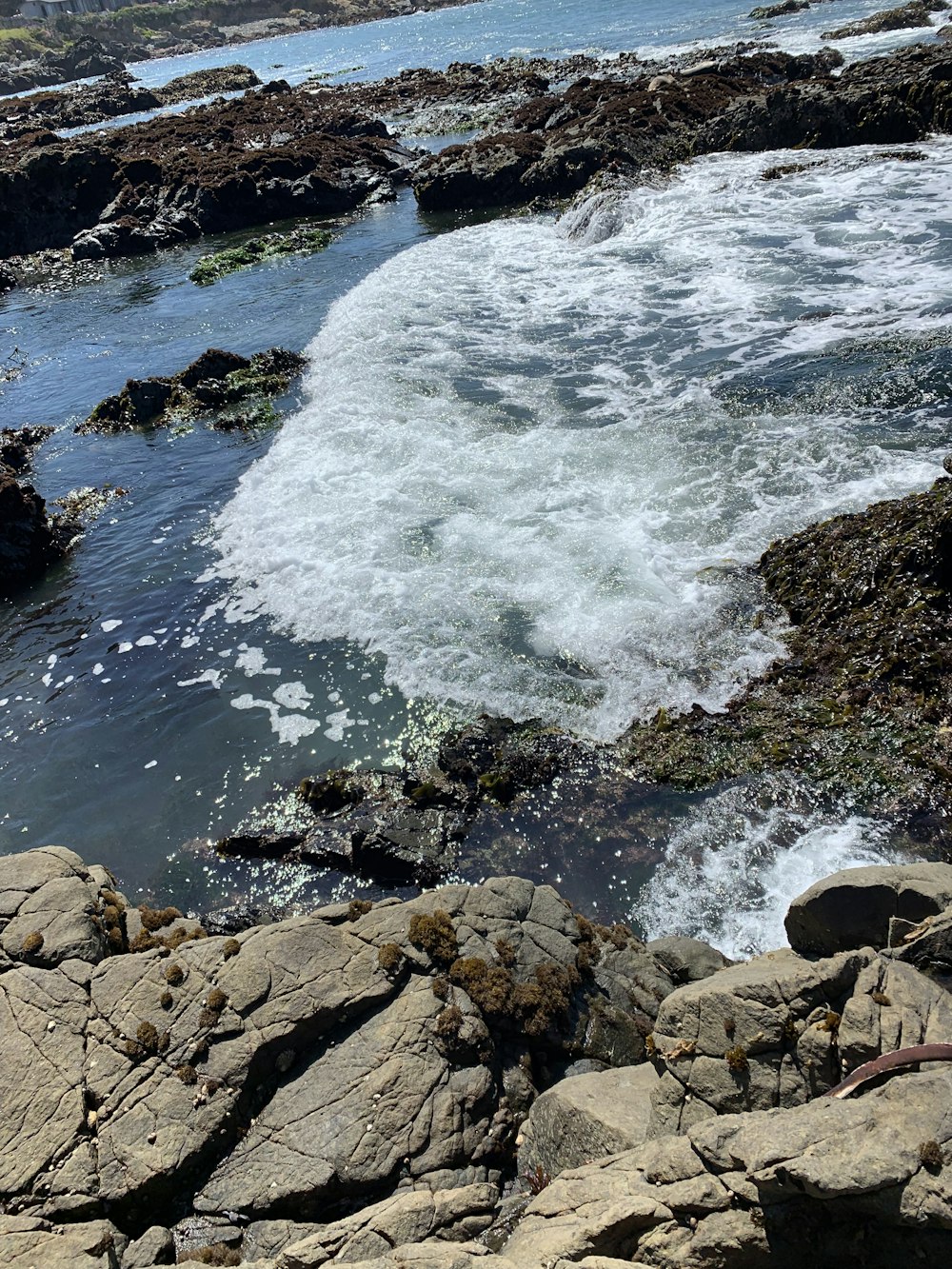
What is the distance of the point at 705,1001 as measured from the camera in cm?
799

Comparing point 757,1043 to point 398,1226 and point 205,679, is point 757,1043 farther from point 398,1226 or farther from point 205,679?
point 205,679

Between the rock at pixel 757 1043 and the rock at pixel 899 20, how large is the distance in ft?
236

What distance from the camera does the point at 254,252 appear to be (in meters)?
44.6

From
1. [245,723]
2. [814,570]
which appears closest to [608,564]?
[814,570]

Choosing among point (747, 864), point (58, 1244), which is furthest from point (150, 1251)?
point (747, 864)

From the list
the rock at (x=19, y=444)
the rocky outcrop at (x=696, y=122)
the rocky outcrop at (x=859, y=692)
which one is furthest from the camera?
the rocky outcrop at (x=696, y=122)

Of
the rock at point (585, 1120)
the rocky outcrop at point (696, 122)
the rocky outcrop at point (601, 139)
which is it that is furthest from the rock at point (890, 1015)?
the rocky outcrop at point (601, 139)

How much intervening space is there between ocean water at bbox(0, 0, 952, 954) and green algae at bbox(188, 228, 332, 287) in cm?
821

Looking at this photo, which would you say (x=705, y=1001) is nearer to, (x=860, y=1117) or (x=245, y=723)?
(x=860, y=1117)

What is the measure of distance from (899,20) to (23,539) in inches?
2745

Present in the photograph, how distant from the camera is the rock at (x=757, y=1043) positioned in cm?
730

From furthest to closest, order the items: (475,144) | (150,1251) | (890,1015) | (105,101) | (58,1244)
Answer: (105,101), (475,144), (150,1251), (58,1244), (890,1015)

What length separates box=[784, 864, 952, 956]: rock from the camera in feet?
26.7

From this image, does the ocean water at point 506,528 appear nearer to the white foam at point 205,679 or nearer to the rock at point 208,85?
the white foam at point 205,679
